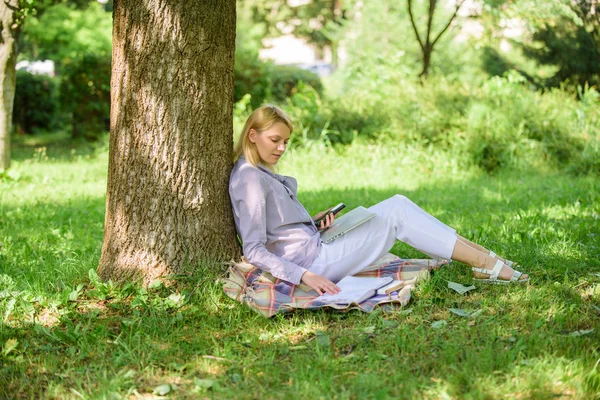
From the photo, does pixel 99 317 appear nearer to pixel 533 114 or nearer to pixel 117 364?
pixel 117 364

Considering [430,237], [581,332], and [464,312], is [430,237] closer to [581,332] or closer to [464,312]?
[464,312]

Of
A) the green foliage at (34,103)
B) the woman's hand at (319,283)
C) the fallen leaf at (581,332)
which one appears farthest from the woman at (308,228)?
the green foliage at (34,103)

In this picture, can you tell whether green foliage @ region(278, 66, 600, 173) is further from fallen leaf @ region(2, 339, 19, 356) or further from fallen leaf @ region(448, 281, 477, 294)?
fallen leaf @ region(2, 339, 19, 356)

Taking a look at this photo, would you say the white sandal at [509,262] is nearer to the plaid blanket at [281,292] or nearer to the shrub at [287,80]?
the plaid blanket at [281,292]

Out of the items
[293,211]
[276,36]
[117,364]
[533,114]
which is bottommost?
[117,364]

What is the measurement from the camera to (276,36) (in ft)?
116

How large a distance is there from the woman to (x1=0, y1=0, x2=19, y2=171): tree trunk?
5.57m

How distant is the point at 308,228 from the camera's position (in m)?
4.11

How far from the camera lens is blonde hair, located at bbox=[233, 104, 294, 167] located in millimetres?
4004

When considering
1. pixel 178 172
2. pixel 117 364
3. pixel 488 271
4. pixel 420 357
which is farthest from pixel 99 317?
pixel 488 271

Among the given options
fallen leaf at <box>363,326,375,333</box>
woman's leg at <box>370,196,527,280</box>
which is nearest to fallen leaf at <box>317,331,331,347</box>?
fallen leaf at <box>363,326,375,333</box>

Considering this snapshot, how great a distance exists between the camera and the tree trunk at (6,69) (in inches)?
323

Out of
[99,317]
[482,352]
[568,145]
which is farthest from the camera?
[568,145]

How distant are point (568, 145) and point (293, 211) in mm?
6470
